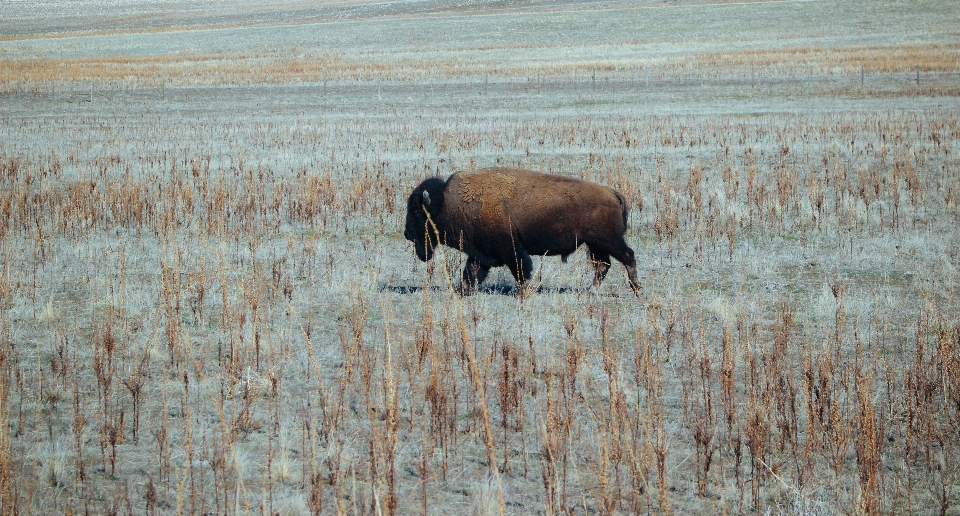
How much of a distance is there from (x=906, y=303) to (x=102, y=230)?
9327 mm

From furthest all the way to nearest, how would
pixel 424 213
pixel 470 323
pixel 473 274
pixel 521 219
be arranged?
pixel 424 213, pixel 473 274, pixel 521 219, pixel 470 323

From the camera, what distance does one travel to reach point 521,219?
340 inches

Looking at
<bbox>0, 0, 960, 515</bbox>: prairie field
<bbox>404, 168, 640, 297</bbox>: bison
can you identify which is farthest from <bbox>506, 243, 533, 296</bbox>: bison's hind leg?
<bbox>0, 0, 960, 515</bbox>: prairie field

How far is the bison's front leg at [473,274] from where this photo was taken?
8.77 metres

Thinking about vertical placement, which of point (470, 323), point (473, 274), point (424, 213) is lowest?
point (473, 274)

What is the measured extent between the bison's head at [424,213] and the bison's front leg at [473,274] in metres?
0.42

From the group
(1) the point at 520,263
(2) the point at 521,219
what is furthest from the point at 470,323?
(2) the point at 521,219

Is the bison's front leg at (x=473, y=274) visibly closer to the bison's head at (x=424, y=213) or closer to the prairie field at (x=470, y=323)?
the prairie field at (x=470, y=323)

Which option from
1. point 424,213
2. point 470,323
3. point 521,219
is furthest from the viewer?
point 424,213

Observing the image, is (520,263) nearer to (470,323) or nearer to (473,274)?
(473,274)

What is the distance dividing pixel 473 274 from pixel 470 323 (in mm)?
1519

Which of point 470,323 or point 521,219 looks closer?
point 470,323

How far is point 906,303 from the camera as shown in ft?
26.5

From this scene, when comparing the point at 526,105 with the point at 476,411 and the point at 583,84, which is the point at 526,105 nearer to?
the point at 583,84
